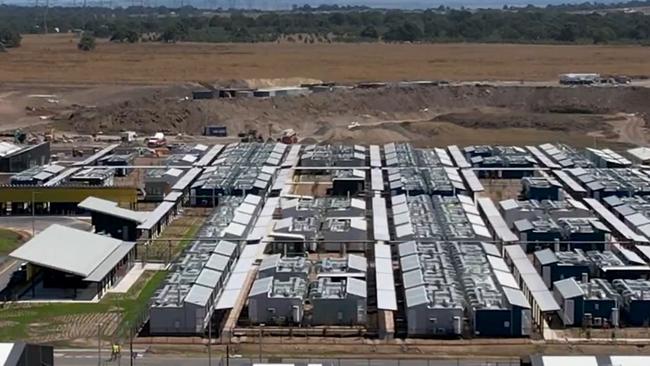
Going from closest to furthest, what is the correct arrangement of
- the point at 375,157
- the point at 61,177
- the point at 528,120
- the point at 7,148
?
the point at 61,177
the point at 375,157
the point at 7,148
the point at 528,120

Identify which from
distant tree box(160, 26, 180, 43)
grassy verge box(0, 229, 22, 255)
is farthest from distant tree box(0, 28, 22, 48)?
grassy verge box(0, 229, 22, 255)

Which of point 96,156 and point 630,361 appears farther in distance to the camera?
point 96,156

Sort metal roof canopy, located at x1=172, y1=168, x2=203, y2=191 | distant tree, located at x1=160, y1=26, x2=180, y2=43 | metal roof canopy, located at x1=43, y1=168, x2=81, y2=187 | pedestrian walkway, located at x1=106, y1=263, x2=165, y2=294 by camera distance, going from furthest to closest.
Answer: distant tree, located at x1=160, y1=26, x2=180, y2=43
metal roof canopy, located at x1=43, y1=168, x2=81, y2=187
metal roof canopy, located at x1=172, y1=168, x2=203, y2=191
pedestrian walkway, located at x1=106, y1=263, x2=165, y2=294

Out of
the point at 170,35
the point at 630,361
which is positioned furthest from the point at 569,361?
the point at 170,35

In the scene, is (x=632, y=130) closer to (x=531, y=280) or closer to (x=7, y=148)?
(x=7, y=148)

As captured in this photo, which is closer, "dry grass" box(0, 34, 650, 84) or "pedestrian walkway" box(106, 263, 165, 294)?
"pedestrian walkway" box(106, 263, 165, 294)

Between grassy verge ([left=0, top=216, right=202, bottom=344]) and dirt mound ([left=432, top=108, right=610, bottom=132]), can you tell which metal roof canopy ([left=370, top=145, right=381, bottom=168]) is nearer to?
dirt mound ([left=432, top=108, right=610, bottom=132])
